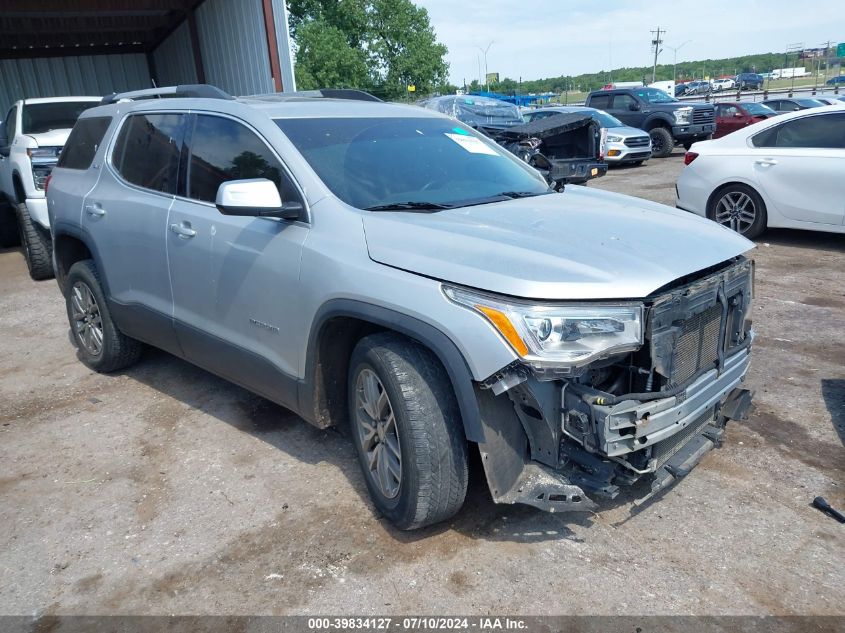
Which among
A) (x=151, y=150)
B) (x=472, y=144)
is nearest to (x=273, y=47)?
(x=151, y=150)

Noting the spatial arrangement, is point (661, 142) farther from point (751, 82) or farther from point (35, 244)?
point (751, 82)

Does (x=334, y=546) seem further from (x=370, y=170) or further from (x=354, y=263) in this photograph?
(x=370, y=170)

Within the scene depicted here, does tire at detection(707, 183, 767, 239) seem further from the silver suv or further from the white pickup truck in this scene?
the white pickup truck

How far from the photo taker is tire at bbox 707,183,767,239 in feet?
27.0

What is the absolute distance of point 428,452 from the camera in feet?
9.24

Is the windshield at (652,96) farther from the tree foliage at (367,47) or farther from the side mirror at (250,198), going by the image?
the tree foliage at (367,47)

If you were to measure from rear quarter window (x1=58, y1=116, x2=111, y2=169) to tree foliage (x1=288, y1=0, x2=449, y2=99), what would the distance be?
126ft

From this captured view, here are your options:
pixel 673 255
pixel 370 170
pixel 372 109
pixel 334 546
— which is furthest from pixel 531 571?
pixel 372 109

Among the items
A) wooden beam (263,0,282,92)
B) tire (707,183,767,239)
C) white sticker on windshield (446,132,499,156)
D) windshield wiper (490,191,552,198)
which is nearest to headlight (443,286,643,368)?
windshield wiper (490,191,552,198)

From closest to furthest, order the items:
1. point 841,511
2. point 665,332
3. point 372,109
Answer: point 665,332 < point 841,511 < point 372,109

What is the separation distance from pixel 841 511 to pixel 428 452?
77.0 inches

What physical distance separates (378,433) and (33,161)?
699cm

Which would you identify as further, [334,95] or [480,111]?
[480,111]

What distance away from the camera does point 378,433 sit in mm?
3152
